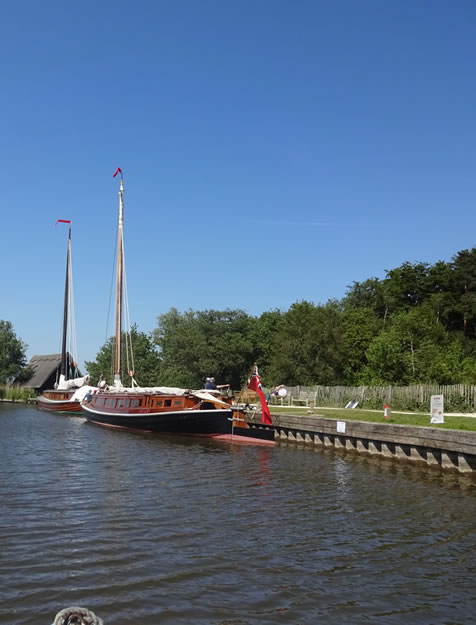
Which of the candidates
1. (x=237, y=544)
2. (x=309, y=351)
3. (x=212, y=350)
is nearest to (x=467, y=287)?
(x=309, y=351)

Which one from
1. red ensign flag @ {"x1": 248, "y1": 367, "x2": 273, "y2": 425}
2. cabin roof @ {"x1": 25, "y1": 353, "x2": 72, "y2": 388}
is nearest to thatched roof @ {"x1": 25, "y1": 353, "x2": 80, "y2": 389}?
cabin roof @ {"x1": 25, "y1": 353, "x2": 72, "y2": 388}

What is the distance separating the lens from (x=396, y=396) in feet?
107

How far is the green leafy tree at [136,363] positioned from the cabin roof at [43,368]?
4.66 metres

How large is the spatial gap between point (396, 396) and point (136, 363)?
46724mm

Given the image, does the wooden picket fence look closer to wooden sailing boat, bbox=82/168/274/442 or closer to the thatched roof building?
wooden sailing boat, bbox=82/168/274/442

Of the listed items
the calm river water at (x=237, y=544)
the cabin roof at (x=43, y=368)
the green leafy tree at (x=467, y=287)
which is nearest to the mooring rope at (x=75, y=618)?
the calm river water at (x=237, y=544)

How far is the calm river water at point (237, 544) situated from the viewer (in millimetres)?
8492

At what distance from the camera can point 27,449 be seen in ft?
87.2

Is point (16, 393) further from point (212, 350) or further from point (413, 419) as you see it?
point (413, 419)

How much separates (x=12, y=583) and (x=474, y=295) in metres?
68.0

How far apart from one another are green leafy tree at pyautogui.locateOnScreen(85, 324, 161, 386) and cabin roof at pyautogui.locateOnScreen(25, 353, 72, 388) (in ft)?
15.3

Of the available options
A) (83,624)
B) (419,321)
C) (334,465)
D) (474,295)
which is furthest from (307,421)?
(474,295)

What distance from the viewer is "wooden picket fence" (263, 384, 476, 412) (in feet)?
97.6

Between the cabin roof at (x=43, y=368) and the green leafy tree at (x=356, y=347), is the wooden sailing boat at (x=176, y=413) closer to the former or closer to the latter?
the green leafy tree at (x=356, y=347)
